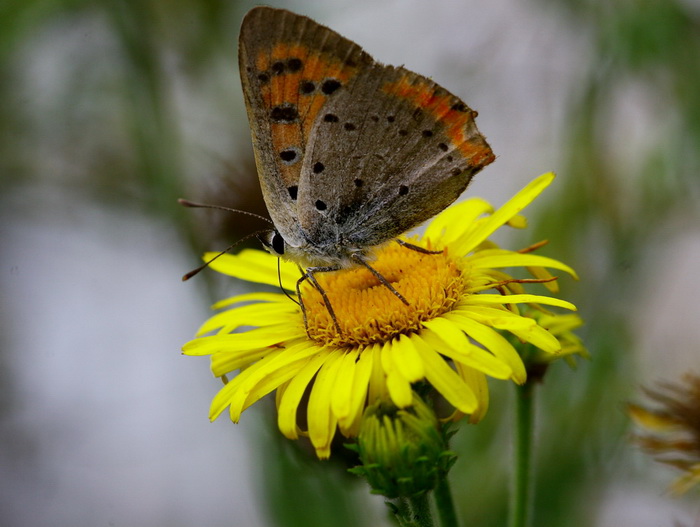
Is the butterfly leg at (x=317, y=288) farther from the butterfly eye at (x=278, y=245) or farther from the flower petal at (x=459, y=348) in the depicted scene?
the flower petal at (x=459, y=348)

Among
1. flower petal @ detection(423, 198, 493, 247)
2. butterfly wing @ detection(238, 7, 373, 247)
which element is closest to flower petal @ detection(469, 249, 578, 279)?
flower petal @ detection(423, 198, 493, 247)

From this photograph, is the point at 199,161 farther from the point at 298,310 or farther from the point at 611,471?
the point at 611,471

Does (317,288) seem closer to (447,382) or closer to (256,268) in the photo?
(256,268)

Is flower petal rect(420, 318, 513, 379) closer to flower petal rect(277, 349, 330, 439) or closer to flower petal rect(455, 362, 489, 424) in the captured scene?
flower petal rect(455, 362, 489, 424)

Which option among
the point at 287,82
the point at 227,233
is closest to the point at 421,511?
the point at 287,82

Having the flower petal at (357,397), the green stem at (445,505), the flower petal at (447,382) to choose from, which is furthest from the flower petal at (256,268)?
the green stem at (445,505)

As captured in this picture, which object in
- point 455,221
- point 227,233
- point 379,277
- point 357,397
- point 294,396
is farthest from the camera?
point 227,233

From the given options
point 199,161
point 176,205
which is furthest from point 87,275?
point 176,205
